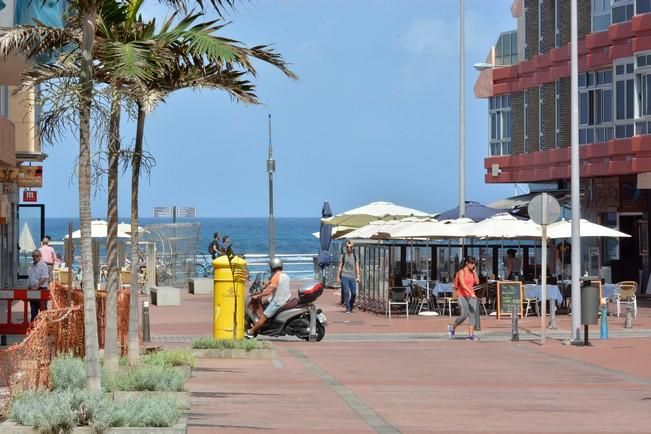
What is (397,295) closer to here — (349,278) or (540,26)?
(349,278)

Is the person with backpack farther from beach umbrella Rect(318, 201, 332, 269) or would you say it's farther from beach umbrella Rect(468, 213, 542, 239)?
beach umbrella Rect(318, 201, 332, 269)

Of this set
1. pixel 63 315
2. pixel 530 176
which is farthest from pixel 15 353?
pixel 530 176

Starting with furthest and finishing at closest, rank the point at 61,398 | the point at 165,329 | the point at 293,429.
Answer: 1. the point at 165,329
2. the point at 293,429
3. the point at 61,398

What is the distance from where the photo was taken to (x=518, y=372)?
2122 cm

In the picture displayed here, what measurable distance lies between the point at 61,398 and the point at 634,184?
123 feet

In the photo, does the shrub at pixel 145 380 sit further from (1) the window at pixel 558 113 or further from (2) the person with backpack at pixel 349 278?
(1) the window at pixel 558 113

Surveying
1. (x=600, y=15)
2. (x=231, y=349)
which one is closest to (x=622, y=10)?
(x=600, y=15)

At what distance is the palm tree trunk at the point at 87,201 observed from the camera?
13.2m

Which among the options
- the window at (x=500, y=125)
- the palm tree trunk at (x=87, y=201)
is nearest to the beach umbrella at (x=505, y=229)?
the window at (x=500, y=125)

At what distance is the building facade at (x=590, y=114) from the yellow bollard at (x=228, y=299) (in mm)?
21911

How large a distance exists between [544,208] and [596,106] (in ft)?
66.8

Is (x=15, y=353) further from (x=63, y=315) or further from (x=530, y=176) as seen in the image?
(x=530, y=176)

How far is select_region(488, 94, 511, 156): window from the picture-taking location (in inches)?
2251

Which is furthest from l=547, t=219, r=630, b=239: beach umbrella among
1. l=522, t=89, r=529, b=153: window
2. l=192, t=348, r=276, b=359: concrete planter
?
l=522, t=89, r=529, b=153: window
